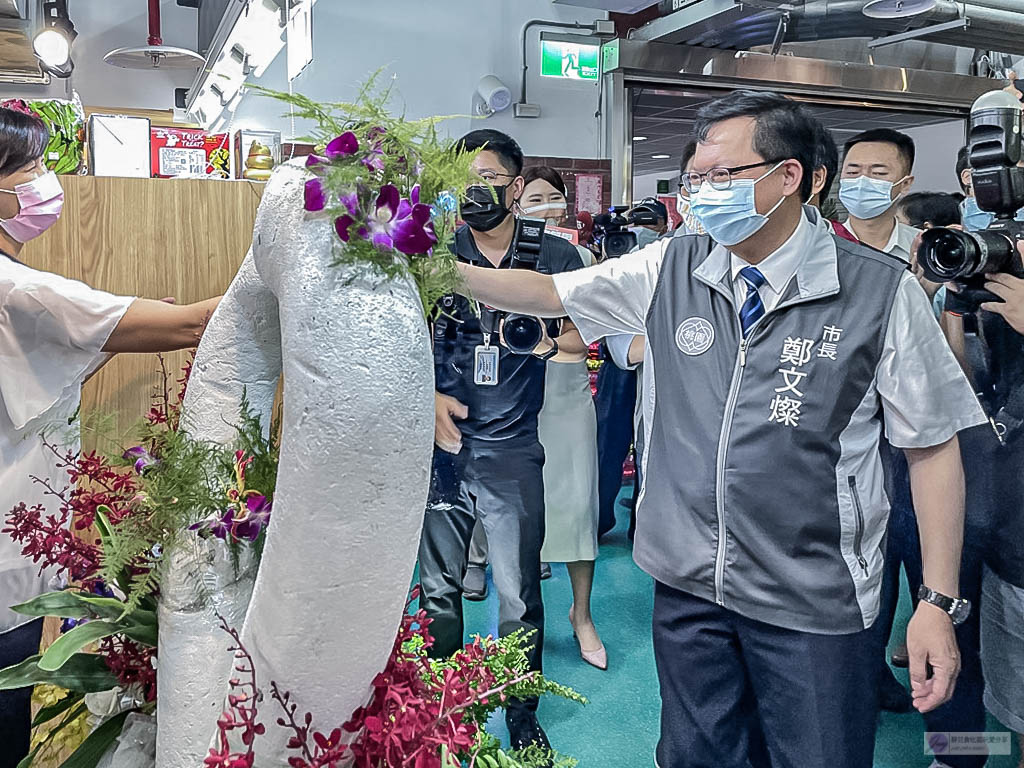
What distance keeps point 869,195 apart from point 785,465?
1.91 metres

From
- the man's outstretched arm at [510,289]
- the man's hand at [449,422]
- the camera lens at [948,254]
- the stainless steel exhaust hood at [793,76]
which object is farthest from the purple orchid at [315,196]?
the stainless steel exhaust hood at [793,76]

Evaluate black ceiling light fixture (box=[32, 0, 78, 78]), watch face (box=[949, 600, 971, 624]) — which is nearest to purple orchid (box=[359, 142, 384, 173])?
watch face (box=[949, 600, 971, 624])

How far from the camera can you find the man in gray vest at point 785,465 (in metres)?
1.59

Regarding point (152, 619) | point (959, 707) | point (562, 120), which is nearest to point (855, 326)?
point (152, 619)

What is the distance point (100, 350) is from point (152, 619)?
58cm

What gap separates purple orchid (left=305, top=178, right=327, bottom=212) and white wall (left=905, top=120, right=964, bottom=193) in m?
9.57

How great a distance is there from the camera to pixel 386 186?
835mm

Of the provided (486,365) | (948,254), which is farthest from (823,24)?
(948,254)

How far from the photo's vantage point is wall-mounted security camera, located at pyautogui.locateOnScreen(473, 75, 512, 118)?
6074mm

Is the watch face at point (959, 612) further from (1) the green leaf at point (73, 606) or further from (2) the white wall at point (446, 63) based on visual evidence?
(2) the white wall at point (446, 63)

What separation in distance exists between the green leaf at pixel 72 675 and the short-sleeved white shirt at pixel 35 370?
40 cm

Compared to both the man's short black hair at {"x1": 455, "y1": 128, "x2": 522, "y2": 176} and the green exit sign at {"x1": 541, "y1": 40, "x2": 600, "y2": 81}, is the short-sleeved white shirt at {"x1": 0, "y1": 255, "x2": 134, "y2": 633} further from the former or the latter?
the green exit sign at {"x1": 541, "y1": 40, "x2": 600, "y2": 81}

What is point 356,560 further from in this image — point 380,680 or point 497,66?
point 497,66

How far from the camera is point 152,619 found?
1.10m
